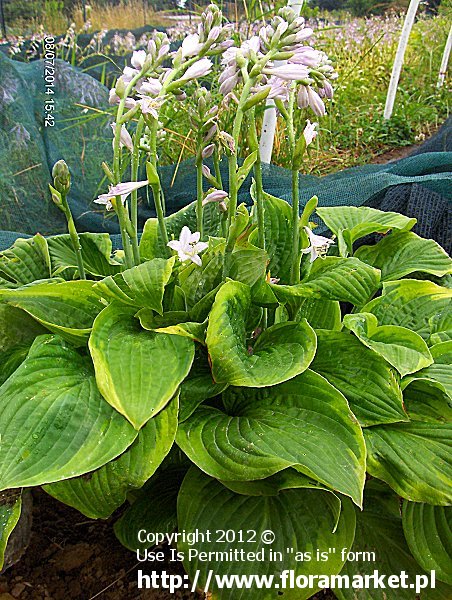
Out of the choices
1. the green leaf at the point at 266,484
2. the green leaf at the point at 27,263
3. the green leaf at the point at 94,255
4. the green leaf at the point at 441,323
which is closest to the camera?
the green leaf at the point at 266,484

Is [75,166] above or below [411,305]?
below

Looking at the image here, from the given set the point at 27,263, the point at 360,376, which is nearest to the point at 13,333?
the point at 27,263

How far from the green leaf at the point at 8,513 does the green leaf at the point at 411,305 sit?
904 mm

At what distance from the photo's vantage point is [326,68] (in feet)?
4.22

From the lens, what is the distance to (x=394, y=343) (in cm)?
133

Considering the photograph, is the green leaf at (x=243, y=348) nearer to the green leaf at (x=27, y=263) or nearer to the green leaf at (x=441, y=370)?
the green leaf at (x=441, y=370)

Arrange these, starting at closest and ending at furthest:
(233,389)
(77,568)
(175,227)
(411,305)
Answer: (233,389)
(77,568)
(411,305)
(175,227)

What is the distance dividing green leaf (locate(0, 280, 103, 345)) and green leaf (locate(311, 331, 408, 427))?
0.53 metres

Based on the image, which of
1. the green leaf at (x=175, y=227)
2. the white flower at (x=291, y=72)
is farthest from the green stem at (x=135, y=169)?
the white flower at (x=291, y=72)

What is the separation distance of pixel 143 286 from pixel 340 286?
42 cm

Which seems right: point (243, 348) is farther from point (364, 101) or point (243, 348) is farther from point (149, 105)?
point (364, 101)

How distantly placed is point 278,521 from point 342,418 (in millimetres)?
262

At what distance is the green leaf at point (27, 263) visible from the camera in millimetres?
1618

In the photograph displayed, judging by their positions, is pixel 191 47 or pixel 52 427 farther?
pixel 191 47
